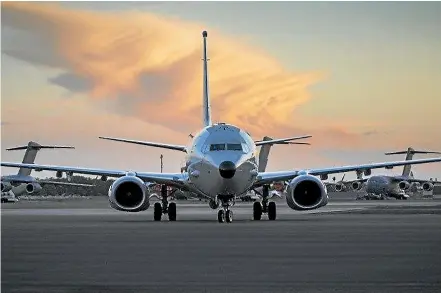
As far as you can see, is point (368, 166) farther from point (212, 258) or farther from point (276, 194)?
point (276, 194)

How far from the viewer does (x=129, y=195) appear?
127 feet

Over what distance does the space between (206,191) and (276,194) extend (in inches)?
4115

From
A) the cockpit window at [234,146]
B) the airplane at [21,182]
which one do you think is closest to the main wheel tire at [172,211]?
the cockpit window at [234,146]

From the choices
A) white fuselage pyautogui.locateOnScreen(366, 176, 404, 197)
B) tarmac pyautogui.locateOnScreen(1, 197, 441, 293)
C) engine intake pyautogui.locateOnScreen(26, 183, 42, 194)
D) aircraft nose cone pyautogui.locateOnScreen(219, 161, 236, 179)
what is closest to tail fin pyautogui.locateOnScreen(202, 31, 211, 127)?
aircraft nose cone pyautogui.locateOnScreen(219, 161, 236, 179)

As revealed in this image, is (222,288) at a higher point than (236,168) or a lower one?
lower

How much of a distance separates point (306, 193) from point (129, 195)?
20.5ft

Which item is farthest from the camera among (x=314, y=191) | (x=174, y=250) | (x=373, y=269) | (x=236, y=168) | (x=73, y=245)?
(x=314, y=191)

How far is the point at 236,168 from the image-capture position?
117 feet

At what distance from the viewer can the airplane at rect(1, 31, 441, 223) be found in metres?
35.9

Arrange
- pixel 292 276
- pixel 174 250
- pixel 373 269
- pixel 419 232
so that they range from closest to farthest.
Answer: pixel 292 276 < pixel 373 269 < pixel 174 250 < pixel 419 232

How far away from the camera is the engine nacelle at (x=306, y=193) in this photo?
124 feet

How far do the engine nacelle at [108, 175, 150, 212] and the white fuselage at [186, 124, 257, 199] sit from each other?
178cm

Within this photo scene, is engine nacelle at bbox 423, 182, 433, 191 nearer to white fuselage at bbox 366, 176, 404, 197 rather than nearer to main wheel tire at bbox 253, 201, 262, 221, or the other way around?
white fuselage at bbox 366, 176, 404, 197

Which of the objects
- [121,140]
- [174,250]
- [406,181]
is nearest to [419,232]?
[174,250]
